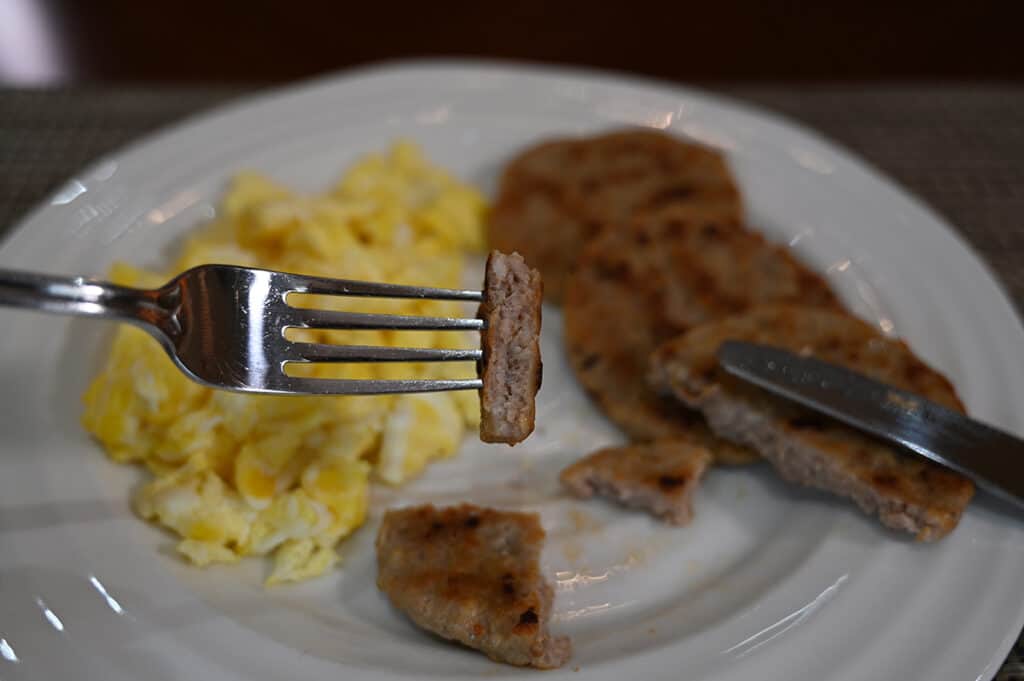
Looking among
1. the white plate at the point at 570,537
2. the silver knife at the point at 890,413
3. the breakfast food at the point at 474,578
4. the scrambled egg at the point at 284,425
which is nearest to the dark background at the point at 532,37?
the white plate at the point at 570,537

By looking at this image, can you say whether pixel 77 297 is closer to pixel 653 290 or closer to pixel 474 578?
pixel 474 578

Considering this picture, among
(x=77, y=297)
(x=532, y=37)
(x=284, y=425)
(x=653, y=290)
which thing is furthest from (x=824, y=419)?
(x=532, y=37)

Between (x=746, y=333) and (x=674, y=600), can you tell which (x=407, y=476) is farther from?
(x=746, y=333)

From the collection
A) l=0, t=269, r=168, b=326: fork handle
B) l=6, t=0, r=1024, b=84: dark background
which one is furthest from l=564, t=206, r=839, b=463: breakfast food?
l=6, t=0, r=1024, b=84: dark background

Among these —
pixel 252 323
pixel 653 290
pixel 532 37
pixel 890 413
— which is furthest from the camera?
pixel 532 37

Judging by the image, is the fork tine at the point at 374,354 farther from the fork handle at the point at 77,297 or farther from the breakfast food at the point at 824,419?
the breakfast food at the point at 824,419
